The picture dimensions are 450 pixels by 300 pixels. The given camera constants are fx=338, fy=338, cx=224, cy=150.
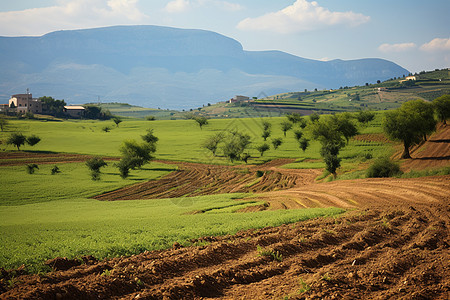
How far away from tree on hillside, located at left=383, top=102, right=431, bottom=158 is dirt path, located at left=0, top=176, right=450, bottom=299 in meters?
47.1

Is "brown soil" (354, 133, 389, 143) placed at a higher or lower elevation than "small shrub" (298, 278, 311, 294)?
higher

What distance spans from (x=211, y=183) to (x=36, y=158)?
152ft

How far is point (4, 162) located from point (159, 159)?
33.0 m

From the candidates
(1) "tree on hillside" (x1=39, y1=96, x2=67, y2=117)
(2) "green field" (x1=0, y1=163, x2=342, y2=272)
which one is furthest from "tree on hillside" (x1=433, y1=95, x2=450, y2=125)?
(1) "tree on hillside" (x1=39, y1=96, x2=67, y2=117)

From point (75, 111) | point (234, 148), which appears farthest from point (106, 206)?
point (75, 111)

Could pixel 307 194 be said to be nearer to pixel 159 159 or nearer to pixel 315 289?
pixel 315 289

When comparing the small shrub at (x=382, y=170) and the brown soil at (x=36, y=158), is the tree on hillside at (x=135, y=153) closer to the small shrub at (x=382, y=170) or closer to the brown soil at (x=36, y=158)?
the brown soil at (x=36, y=158)

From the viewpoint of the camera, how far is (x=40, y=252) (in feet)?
42.1

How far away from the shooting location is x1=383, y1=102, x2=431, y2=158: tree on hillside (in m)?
60.4

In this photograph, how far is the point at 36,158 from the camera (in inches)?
3068

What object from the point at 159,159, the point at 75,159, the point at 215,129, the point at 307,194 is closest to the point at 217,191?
the point at 307,194

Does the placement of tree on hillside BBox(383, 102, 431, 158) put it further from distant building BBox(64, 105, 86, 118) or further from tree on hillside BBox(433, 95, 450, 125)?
distant building BBox(64, 105, 86, 118)

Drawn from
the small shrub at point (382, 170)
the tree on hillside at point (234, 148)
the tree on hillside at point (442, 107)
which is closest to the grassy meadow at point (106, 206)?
the tree on hillside at point (234, 148)

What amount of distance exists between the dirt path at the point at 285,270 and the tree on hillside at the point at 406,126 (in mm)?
47076
